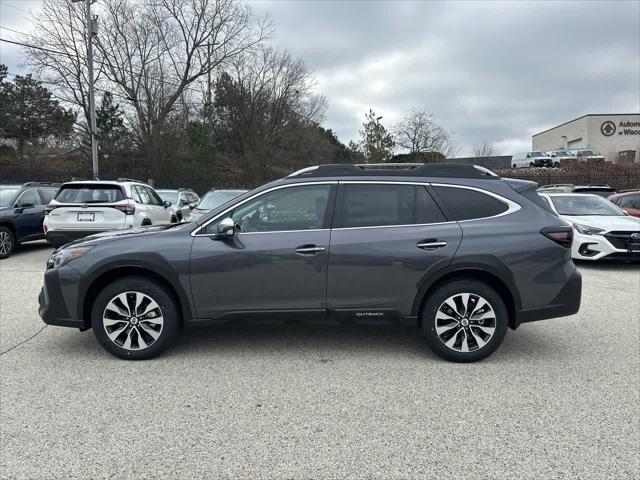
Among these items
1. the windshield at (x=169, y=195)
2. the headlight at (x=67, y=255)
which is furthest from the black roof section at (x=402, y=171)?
the windshield at (x=169, y=195)

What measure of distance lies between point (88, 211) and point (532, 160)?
43.8m

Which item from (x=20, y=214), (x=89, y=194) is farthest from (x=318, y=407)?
(x=20, y=214)

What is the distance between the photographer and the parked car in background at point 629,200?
11773 millimetres

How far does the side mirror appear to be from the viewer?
411 centimetres

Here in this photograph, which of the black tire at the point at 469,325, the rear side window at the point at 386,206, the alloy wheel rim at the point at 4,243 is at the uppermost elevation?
the rear side window at the point at 386,206

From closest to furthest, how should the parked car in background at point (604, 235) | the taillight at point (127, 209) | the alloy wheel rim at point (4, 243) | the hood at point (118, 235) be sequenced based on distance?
1. the hood at point (118, 235)
2. the parked car in background at point (604, 235)
3. the taillight at point (127, 209)
4. the alloy wheel rim at point (4, 243)

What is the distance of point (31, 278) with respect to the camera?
326 inches

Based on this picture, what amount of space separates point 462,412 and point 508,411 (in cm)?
34

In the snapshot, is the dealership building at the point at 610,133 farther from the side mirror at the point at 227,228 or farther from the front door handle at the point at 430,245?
the side mirror at the point at 227,228

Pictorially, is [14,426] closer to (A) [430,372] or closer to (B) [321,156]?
(A) [430,372]

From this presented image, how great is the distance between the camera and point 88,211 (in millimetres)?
9180

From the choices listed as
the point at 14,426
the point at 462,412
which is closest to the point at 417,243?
the point at 462,412

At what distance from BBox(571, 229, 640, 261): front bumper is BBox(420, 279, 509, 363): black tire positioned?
5.60 meters

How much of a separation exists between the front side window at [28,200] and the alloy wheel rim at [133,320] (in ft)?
27.9
